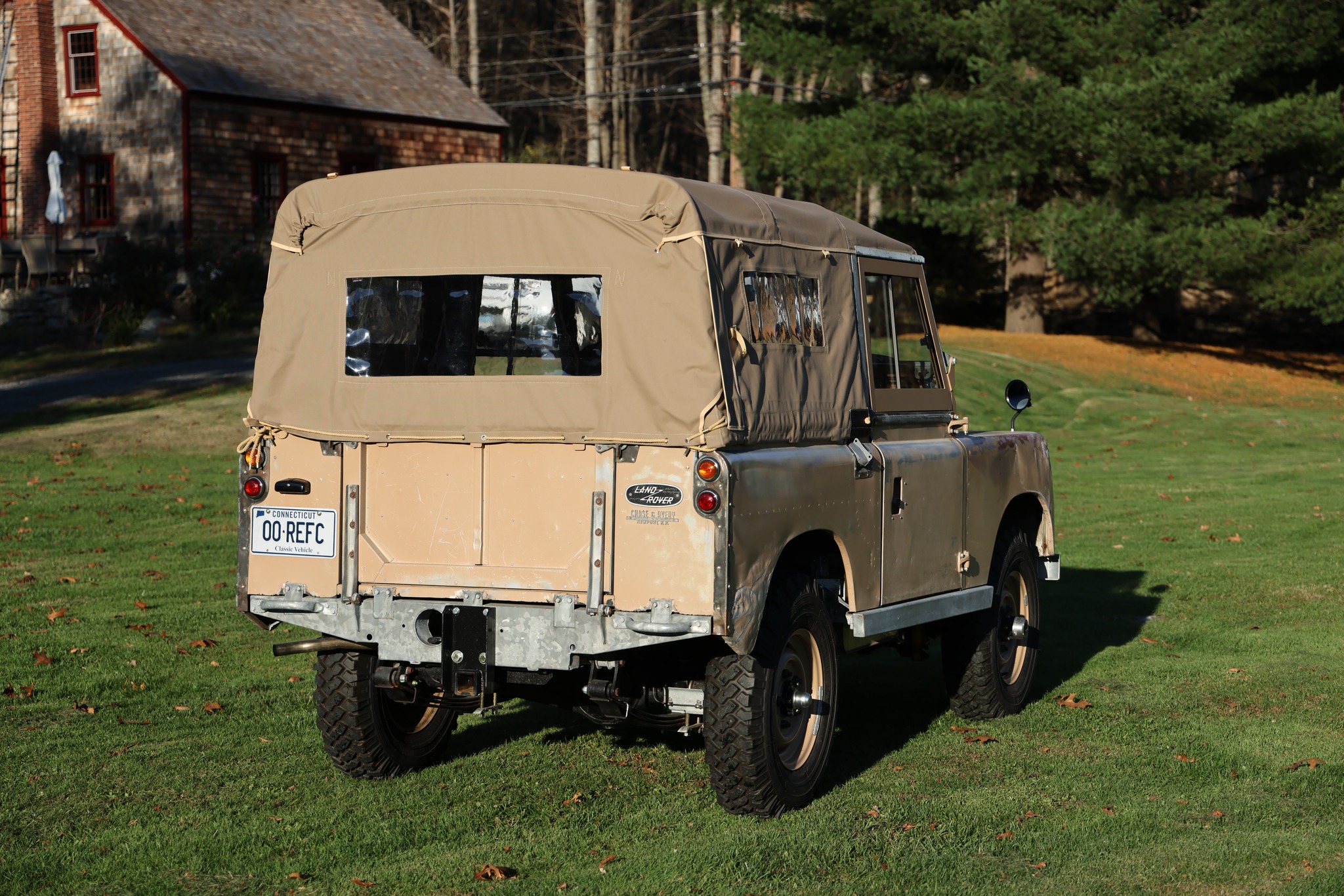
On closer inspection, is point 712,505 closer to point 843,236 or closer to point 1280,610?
point 843,236

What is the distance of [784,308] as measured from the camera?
21.1 ft

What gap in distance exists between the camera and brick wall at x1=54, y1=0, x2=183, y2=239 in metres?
34.4

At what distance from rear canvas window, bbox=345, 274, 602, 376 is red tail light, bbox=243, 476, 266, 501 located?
611mm

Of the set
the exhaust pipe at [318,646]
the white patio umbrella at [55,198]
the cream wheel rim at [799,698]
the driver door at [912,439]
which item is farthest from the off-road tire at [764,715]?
the white patio umbrella at [55,198]

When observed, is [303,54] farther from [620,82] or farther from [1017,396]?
[1017,396]

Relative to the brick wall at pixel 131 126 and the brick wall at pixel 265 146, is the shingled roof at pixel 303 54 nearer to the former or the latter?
the brick wall at pixel 265 146

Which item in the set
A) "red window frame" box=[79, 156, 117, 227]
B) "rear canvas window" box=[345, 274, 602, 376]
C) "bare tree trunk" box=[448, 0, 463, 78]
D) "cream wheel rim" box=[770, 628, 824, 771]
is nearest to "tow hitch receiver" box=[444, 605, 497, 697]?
"rear canvas window" box=[345, 274, 602, 376]

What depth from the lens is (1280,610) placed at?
10.8m

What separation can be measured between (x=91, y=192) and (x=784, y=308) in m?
33.9

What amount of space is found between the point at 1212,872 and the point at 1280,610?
228 inches

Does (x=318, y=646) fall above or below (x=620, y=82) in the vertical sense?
below

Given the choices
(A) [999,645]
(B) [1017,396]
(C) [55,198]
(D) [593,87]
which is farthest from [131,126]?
(A) [999,645]

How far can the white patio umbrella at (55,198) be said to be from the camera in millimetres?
33562

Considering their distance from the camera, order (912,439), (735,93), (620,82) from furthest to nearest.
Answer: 1. (620,82)
2. (735,93)
3. (912,439)
